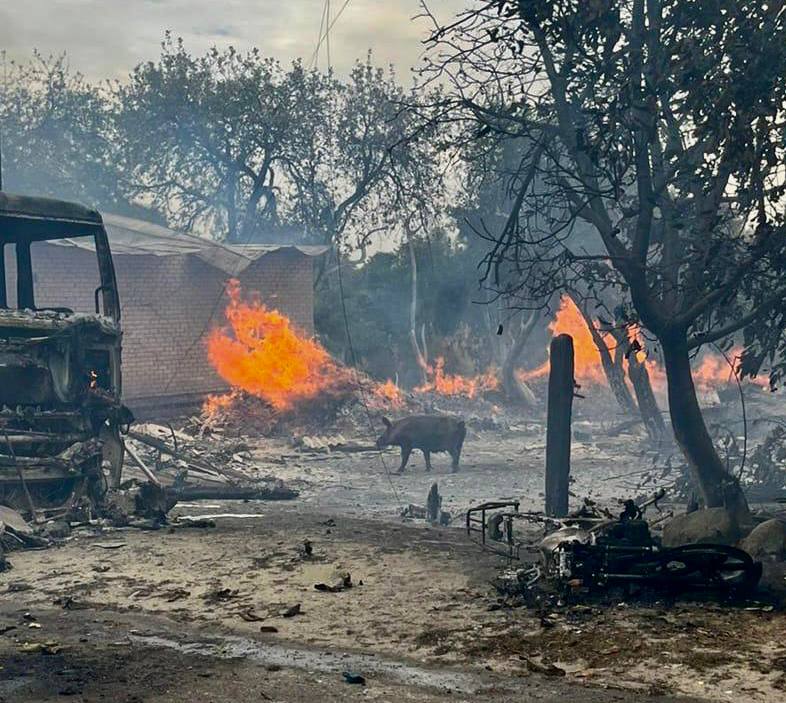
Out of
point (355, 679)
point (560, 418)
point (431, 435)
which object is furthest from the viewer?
point (431, 435)

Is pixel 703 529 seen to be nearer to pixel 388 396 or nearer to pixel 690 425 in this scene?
pixel 690 425

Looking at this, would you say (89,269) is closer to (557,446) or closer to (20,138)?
(557,446)

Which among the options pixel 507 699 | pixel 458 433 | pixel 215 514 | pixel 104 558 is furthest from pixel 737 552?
pixel 458 433

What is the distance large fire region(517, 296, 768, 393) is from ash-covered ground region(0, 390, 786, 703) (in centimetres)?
2094

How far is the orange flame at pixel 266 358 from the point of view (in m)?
24.5

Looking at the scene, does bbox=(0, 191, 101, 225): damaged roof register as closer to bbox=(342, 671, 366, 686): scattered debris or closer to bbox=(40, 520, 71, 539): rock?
bbox=(40, 520, 71, 539): rock

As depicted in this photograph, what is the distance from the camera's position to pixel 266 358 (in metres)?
25.4

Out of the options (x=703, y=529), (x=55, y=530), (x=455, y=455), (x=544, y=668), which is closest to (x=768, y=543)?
(x=703, y=529)

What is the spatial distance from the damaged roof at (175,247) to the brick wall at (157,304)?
0.31 metres

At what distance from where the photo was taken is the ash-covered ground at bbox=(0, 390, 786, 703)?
18.4ft

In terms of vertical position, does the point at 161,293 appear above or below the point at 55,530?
above

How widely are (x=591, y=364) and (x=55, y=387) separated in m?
24.3

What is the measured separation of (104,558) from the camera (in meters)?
9.45

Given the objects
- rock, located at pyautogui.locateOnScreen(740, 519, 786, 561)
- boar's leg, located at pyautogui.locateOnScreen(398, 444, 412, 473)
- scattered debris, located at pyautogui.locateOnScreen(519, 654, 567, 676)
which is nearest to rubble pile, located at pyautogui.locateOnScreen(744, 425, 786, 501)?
rock, located at pyautogui.locateOnScreen(740, 519, 786, 561)
